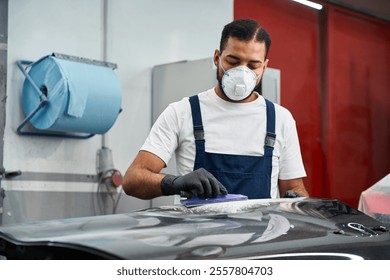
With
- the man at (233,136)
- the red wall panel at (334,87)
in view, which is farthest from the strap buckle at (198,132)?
the red wall panel at (334,87)

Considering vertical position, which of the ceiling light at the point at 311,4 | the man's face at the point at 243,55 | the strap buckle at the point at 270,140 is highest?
the ceiling light at the point at 311,4

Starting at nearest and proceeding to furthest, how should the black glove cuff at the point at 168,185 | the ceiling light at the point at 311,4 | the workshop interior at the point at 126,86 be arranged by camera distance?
1. the black glove cuff at the point at 168,185
2. the workshop interior at the point at 126,86
3. the ceiling light at the point at 311,4

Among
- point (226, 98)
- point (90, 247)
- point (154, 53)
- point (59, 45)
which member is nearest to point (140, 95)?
point (154, 53)

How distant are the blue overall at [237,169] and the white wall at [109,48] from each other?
1791 millimetres

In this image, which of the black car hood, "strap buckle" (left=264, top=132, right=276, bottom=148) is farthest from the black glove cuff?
"strap buckle" (left=264, top=132, right=276, bottom=148)

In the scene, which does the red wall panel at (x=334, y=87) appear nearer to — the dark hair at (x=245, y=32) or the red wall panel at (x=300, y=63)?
the red wall panel at (x=300, y=63)

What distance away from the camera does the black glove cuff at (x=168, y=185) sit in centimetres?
203

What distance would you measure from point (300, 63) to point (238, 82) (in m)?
3.30

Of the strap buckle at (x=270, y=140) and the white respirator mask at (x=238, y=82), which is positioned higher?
the white respirator mask at (x=238, y=82)

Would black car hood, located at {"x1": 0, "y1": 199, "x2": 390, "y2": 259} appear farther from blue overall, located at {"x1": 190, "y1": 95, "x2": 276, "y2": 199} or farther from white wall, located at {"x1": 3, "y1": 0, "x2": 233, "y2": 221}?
white wall, located at {"x1": 3, "y1": 0, "x2": 233, "y2": 221}

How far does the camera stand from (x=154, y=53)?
14.9ft

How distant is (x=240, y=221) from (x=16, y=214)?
2.48 metres

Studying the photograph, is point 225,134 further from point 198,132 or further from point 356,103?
point 356,103

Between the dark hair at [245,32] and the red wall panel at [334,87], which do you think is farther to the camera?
the red wall panel at [334,87]
